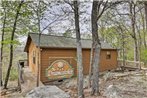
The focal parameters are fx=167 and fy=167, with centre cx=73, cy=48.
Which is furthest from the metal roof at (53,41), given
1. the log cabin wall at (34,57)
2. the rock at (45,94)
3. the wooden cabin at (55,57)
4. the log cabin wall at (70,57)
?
the rock at (45,94)

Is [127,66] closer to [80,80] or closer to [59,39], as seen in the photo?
[59,39]

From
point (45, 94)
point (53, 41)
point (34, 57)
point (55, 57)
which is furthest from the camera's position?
point (34, 57)

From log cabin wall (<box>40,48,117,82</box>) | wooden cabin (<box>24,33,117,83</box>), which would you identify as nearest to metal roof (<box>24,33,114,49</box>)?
wooden cabin (<box>24,33,117,83</box>)

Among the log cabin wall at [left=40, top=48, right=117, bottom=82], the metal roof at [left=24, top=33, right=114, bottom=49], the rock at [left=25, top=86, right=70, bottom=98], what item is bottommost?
the rock at [left=25, top=86, right=70, bottom=98]

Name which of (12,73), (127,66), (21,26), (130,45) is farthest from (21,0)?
(130,45)

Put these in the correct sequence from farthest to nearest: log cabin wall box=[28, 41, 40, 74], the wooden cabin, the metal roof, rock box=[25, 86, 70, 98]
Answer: log cabin wall box=[28, 41, 40, 74], the metal roof, the wooden cabin, rock box=[25, 86, 70, 98]

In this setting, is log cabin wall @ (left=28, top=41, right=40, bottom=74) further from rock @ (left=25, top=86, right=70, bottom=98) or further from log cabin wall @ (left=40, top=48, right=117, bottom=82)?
rock @ (left=25, top=86, right=70, bottom=98)

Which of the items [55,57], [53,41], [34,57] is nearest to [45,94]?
[55,57]

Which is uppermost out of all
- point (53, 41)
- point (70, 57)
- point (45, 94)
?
point (53, 41)

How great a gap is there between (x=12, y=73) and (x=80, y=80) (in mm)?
21758

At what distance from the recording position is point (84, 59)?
15.7 meters

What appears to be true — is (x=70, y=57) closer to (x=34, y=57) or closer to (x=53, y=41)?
(x=53, y=41)

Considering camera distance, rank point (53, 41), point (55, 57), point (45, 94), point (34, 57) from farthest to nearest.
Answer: point (34, 57)
point (53, 41)
point (55, 57)
point (45, 94)

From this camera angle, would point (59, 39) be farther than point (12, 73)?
No
